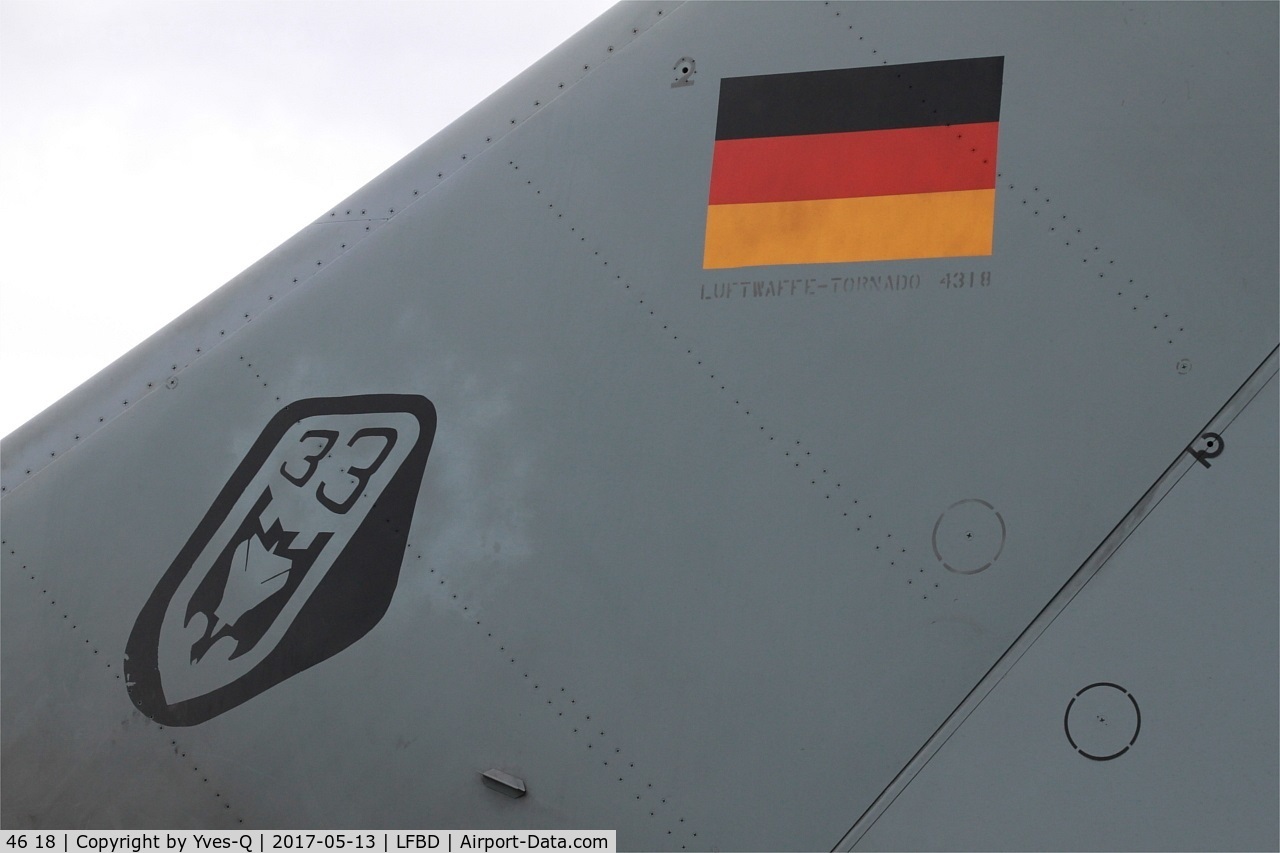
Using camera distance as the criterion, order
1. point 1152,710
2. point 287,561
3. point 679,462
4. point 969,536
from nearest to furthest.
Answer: point 1152,710 → point 969,536 → point 679,462 → point 287,561

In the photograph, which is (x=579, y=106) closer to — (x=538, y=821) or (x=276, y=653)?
(x=276, y=653)

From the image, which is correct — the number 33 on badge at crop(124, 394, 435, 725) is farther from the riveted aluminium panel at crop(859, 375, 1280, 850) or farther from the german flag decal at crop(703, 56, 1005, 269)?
the riveted aluminium panel at crop(859, 375, 1280, 850)

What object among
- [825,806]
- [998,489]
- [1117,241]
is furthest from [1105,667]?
[1117,241]

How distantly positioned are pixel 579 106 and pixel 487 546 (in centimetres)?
137

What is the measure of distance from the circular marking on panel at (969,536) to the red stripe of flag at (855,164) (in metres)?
0.87

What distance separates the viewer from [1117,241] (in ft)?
10.2

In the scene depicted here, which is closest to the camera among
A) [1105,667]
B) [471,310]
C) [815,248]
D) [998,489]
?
[1105,667]

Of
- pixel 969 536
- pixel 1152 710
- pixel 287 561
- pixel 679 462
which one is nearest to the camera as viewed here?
pixel 1152 710

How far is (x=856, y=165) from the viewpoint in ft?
11.1

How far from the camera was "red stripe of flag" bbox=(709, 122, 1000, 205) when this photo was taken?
3.28m

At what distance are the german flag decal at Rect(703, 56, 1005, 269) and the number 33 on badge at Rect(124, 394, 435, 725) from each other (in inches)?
43.9

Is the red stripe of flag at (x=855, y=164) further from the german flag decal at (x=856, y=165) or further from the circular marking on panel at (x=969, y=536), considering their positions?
the circular marking on panel at (x=969, y=536)

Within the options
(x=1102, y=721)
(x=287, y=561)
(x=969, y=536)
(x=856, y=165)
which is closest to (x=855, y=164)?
(x=856, y=165)

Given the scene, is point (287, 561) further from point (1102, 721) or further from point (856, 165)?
point (1102, 721)
